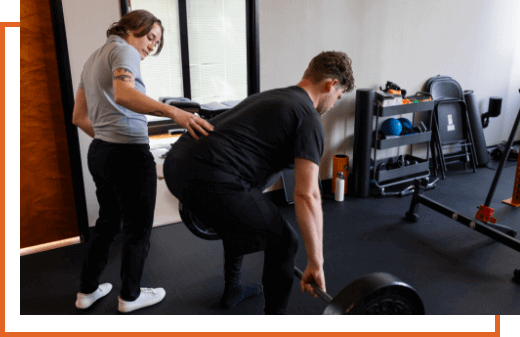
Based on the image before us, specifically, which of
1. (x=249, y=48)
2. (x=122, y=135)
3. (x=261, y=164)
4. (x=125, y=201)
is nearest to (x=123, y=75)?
(x=122, y=135)

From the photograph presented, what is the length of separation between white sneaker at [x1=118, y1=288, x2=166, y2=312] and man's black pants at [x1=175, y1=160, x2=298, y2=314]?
2.52 feet

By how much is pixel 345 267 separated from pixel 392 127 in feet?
5.26

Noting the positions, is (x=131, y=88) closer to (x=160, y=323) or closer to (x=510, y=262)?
(x=160, y=323)

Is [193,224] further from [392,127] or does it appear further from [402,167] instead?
[402,167]

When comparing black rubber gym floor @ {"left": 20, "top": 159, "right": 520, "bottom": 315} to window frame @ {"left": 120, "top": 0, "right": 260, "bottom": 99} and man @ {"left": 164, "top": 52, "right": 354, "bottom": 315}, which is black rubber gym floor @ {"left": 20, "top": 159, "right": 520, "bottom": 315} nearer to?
man @ {"left": 164, "top": 52, "right": 354, "bottom": 315}

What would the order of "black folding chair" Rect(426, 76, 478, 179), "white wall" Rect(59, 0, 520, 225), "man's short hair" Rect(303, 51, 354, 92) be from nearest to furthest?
"man's short hair" Rect(303, 51, 354, 92) → "white wall" Rect(59, 0, 520, 225) → "black folding chair" Rect(426, 76, 478, 179)

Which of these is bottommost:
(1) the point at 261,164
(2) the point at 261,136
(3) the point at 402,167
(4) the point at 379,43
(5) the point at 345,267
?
(5) the point at 345,267

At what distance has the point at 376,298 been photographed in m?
1.21

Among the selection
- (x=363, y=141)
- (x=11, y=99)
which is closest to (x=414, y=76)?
(x=363, y=141)

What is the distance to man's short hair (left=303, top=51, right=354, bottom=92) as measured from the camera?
4.78ft

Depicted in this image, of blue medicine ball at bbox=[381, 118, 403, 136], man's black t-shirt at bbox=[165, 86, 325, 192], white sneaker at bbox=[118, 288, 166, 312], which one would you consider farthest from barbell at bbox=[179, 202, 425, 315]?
blue medicine ball at bbox=[381, 118, 403, 136]

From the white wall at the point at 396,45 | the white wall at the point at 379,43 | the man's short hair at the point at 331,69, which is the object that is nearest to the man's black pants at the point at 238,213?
the man's short hair at the point at 331,69

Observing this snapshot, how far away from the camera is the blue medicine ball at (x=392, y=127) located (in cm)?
347

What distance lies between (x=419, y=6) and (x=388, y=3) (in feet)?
1.29
